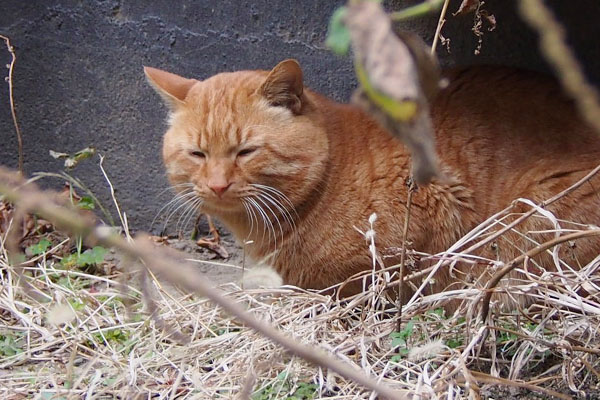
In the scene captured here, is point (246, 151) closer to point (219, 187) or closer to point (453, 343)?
point (219, 187)

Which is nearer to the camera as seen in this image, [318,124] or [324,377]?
[324,377]

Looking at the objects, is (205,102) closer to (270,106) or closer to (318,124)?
(270,106)

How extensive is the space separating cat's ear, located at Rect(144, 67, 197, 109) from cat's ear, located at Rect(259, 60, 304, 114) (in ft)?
1.19

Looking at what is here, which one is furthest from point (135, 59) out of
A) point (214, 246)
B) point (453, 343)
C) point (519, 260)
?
point (519, 260)

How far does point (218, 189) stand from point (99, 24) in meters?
1.40

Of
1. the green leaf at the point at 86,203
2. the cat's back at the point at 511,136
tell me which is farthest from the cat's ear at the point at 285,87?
the green leaf at the point at 86,203

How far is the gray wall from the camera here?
3.38m

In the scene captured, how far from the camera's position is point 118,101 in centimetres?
369

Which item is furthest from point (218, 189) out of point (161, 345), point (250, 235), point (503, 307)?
point (503, 307)

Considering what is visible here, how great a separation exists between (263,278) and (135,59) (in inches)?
56.8

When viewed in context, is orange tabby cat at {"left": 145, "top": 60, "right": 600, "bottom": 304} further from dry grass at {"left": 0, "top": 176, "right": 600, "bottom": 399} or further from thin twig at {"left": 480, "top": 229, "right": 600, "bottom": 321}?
thin twig at {"left": 480, "top": 229, "right": 600, "bottom": 321}

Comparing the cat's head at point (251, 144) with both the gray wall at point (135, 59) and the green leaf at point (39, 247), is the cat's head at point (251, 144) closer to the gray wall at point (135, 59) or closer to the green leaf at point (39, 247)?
the gray wall at point (135, 59)

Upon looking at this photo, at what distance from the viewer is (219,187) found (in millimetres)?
2668

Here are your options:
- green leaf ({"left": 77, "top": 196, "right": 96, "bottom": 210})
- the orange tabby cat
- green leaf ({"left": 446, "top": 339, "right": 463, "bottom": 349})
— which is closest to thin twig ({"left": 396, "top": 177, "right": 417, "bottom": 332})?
green leaf ({"left": 446, "top": 339, "right": 463, "bottom": 349})
